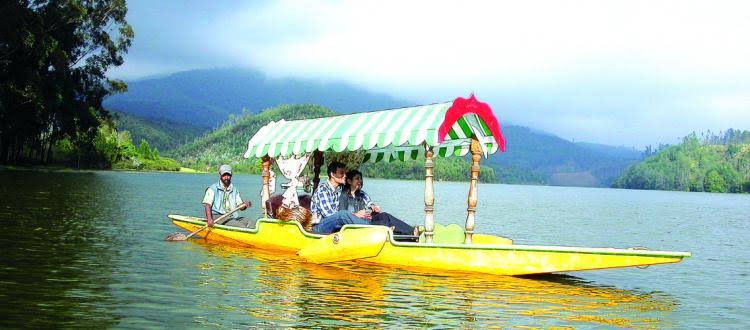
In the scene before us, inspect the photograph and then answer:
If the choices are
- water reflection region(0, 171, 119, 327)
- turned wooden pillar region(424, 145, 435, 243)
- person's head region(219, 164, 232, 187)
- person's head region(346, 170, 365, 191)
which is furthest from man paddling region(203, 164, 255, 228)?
turned wooden pillar region(424, 145, 435, 243)

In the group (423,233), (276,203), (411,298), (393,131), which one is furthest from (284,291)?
(276,203)

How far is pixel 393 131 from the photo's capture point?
14297 mm

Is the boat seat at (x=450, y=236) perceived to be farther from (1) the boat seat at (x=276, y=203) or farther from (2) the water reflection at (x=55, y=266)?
(2) the water reflection at (x=55, y=266)

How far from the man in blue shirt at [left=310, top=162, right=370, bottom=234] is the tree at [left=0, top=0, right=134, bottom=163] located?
39084 millimetres

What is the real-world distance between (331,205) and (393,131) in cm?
250

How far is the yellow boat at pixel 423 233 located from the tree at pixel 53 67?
37.5 m

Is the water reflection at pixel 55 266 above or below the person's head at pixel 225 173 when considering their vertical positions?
below

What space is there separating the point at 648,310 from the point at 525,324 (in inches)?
128

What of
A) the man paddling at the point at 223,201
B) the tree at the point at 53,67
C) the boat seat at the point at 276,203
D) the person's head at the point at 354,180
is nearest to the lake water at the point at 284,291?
the man paddling at the point at 223,201

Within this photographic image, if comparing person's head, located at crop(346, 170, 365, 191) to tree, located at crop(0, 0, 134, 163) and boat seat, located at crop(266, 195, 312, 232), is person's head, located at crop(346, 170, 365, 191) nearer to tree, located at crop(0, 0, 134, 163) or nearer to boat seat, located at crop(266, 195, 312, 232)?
boat seat, located at crop(266, 195, 312, 232)

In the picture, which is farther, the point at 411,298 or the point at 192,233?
the point at 192,233

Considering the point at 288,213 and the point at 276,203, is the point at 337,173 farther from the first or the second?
the point at 276,203

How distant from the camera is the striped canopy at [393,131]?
1377 centimetres

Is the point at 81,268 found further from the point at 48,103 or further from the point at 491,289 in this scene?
the point at 48,103
